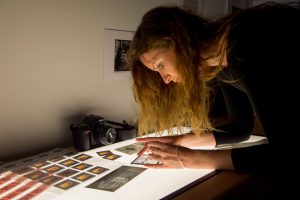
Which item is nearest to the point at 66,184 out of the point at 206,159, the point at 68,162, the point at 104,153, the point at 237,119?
the point at 68,162

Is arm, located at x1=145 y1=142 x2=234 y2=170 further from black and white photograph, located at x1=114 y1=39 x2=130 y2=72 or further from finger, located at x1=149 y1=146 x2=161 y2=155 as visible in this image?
black and white photograph, located at x1=114 y1=39 x2=130 y2=72

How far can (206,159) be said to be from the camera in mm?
946

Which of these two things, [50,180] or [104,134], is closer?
[50,180]

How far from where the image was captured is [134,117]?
5.18 ft

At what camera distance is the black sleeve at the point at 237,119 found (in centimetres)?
117

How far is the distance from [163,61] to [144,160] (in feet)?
1.16

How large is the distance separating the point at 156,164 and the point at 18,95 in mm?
547

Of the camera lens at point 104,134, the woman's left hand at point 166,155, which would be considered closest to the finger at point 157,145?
the woman's left hand at point 166,155

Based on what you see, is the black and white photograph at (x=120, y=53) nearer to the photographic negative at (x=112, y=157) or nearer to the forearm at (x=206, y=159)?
the photographic negative at (x=112, y=157)

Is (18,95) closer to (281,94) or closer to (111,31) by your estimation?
(111,31)

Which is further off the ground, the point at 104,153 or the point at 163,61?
the point at 163,61

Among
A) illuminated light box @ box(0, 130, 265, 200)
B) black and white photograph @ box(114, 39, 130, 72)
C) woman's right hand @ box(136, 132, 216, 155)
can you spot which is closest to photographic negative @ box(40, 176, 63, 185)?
illuminated light box @ box(0, 130, 265, 200)

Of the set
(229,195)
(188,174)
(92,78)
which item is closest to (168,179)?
(188,174)

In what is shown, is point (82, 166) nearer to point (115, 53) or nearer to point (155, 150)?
point (155, 150)
